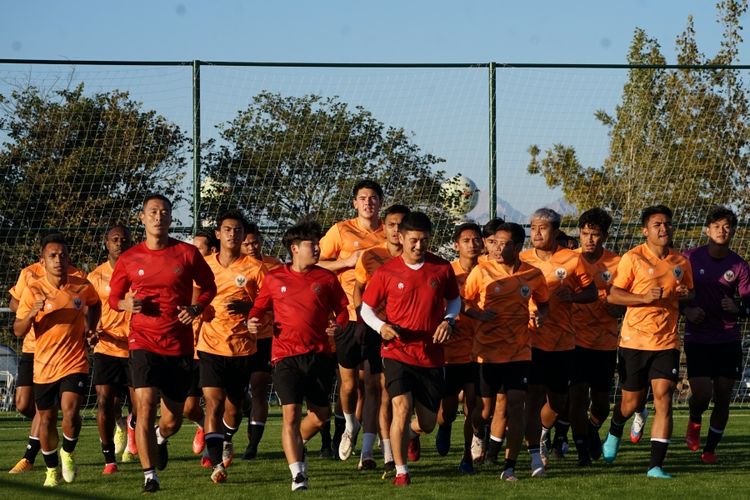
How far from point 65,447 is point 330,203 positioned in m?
7.15

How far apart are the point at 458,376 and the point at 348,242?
64.4 inches

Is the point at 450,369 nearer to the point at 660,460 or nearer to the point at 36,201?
the point at 660,460

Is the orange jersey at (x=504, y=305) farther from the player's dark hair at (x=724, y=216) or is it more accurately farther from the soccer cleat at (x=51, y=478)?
the soccer cleat at (x=51, y=478)

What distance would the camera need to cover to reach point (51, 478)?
1010 cm

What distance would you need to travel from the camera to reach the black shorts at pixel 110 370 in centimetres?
1134

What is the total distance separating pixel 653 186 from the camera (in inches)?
725

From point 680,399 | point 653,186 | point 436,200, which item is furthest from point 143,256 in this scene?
point 680,399

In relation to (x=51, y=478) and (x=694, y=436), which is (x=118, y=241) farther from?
(x=694, y=436)

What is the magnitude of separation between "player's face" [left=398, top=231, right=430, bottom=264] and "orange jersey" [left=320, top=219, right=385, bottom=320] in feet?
6.71

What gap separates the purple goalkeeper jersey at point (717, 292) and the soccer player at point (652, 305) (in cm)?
75

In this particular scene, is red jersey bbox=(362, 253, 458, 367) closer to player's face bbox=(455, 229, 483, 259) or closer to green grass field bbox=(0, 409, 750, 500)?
green grass field bbox=(0, 409, 750, 500)

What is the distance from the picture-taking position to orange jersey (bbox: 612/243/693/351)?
10.6 meters

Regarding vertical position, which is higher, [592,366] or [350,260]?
[350,260]

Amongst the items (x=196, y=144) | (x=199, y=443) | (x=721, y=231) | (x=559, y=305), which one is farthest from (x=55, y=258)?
(x=721, y=231)
